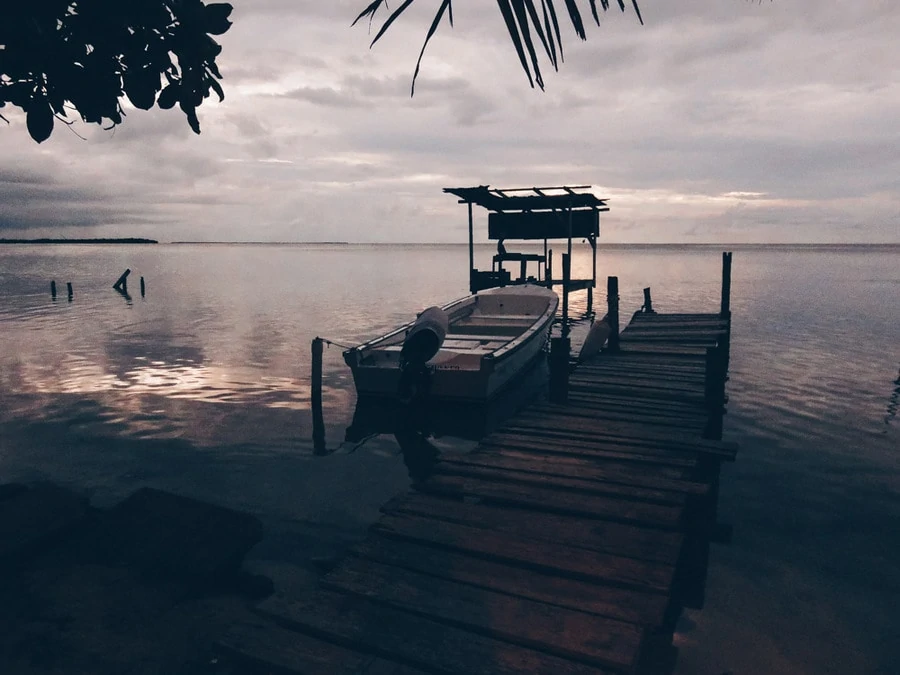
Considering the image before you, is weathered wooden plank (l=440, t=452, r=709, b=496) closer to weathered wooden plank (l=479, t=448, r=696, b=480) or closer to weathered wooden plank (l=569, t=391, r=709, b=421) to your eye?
weathered wooden plank (l=479, t=448, r=696, b=480)

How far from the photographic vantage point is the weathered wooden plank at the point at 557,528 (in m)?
5.21

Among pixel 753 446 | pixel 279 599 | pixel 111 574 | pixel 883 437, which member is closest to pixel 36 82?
pixel 279 599

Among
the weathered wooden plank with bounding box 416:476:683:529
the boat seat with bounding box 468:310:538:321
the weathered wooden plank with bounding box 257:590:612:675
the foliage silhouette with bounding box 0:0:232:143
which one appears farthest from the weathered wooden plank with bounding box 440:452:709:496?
the boat seat with bounding box 468:310:538:321

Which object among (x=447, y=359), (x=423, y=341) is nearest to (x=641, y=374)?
A: (x=447, y=359)

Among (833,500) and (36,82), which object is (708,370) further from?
(36,82)

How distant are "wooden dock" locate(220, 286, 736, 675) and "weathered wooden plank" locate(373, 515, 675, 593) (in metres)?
0.01

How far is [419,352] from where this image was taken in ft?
38.2

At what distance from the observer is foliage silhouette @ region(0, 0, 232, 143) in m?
2.87

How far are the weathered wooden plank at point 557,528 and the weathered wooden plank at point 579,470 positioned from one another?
100cm

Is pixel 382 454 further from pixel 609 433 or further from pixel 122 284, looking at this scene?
pixel 122 284

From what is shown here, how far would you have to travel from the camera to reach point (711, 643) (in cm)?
559

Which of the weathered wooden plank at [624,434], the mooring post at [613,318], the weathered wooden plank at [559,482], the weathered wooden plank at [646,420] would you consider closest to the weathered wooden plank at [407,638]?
the weathered wooden plank at [559,482]

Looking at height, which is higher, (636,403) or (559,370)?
(559,370)

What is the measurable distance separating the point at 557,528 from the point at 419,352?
642cm
